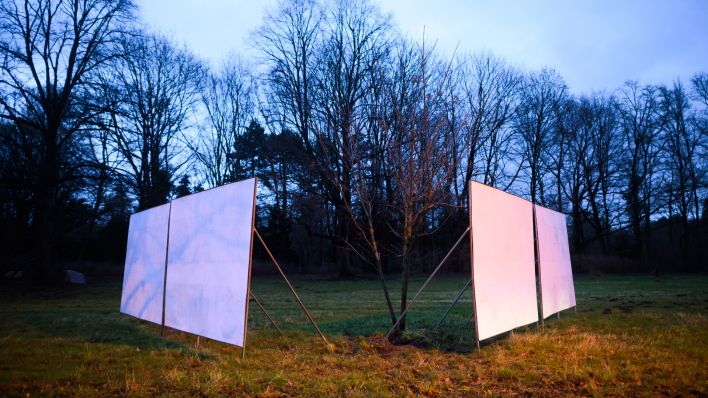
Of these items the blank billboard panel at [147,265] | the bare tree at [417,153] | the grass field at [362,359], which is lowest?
the grass field at [362,359]

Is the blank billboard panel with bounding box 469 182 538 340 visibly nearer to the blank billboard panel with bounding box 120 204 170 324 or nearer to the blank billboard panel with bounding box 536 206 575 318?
the blank billboard panel with bounding box 536 206 575 318

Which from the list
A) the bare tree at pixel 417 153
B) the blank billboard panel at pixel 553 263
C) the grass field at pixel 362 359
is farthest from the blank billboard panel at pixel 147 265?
the blank billboard panel at pixel 553 263

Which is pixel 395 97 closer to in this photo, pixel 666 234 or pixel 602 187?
pixel 602 187

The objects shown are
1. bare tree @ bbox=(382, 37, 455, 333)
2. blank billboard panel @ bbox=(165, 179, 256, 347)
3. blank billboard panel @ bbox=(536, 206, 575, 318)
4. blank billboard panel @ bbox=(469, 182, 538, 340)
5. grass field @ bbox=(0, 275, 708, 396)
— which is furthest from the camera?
blank billboard panel @ bbox=(536, 206, 575, 318)

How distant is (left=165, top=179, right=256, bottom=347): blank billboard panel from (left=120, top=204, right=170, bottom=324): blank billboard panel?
1.72 ft

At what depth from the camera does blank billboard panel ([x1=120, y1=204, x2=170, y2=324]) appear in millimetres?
8445

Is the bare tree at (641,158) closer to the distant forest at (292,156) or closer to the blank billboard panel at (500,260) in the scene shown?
the distant forest at (292,156)

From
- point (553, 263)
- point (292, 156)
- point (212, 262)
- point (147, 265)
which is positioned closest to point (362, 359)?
point (212, 262)

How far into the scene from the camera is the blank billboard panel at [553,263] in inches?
348

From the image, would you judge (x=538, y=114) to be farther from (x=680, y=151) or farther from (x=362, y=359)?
(x=362, y=359)

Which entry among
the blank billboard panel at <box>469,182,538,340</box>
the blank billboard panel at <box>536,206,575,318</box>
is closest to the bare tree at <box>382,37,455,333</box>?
the blank billboard panel at <box>469,182,538,340</box>

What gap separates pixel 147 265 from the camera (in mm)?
9117

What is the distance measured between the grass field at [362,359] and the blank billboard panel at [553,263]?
1.52 feet

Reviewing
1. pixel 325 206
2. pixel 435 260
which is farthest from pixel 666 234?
pixel 325 206
